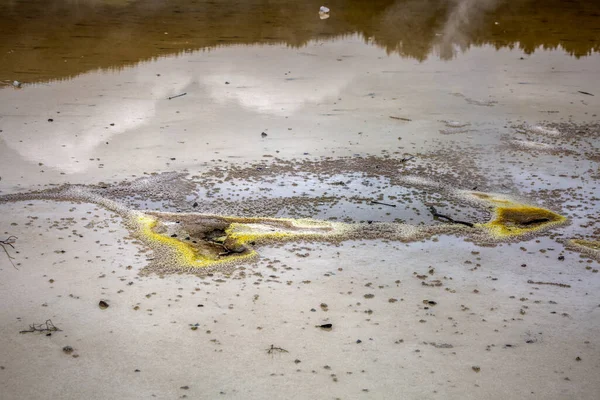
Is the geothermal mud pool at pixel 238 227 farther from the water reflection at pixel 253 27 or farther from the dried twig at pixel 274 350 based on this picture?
the water reflection at pixel 253 27

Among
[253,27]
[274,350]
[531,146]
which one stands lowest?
[274,350]

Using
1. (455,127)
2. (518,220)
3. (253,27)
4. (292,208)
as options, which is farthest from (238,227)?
(253,27)

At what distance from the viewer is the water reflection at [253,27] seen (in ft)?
29.2

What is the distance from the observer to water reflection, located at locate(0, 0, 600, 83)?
8.90m

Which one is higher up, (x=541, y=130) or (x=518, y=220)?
(x=541, y=130)

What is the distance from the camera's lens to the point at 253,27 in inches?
420

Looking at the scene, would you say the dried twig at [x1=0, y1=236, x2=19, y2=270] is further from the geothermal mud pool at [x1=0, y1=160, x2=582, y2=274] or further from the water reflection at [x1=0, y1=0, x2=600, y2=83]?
the water reflection at [x1=0, y1=0, x2=600, y2=83]

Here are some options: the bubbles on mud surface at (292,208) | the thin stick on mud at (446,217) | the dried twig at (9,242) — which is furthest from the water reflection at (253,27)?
the thin stick on mud at (446,217)

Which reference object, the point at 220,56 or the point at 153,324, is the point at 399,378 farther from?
the point at 220,56

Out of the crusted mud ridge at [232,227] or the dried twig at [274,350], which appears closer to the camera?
the dried twig at [274,350]

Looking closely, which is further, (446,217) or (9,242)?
(446,217)

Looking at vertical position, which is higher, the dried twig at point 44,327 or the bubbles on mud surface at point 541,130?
the bubbles on mud surface at point 541,130

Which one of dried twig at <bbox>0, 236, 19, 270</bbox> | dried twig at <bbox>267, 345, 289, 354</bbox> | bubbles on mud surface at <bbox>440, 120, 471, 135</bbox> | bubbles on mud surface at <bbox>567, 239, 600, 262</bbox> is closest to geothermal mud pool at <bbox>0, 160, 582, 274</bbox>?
bubbles on mud surface at <bbox>567, 239, 600, 262</bbox>

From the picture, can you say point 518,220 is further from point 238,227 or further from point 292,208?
point 238,227
